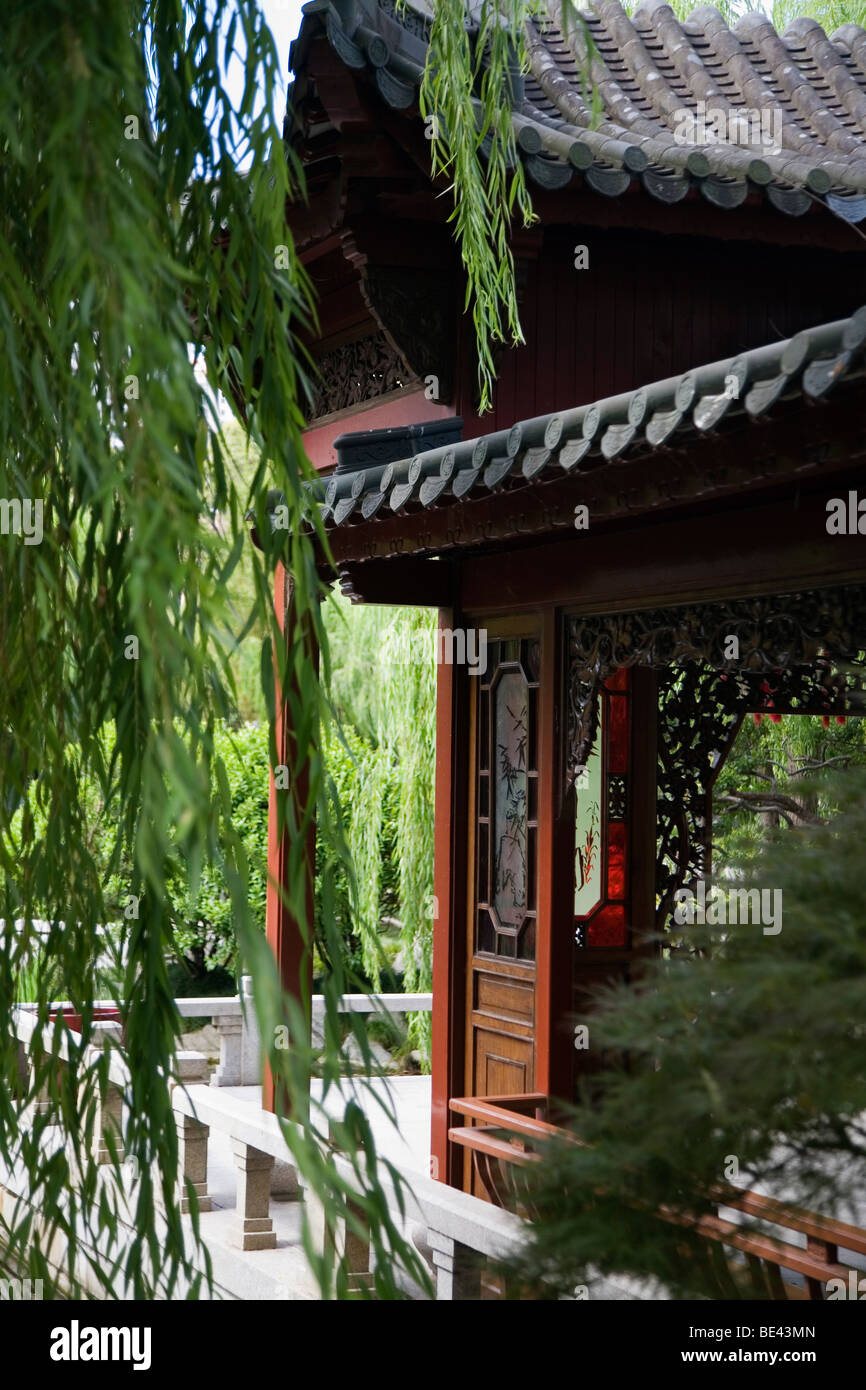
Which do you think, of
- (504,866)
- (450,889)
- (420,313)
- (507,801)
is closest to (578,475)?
(420,313)

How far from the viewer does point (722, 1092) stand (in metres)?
1.44

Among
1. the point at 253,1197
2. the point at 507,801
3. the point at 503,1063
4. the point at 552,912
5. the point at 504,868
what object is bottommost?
the point at 253,1197

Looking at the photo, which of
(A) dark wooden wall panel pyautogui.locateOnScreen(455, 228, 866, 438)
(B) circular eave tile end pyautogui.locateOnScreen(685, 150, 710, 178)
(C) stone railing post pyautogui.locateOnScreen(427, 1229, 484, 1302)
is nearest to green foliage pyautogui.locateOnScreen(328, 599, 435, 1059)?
(A) dark wooden wall panel pyautogui.locateOnScreen(455, 228, 866, 438)

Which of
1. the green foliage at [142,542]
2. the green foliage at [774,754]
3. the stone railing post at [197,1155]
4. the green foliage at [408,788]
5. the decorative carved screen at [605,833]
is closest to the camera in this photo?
the green foliage at [142,542]

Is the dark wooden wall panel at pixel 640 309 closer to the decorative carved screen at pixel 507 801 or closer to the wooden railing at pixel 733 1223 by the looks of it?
the decorative carved screen at pixel 507 801

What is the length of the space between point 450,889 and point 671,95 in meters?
2.86

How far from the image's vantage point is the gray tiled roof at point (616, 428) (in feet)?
7.46

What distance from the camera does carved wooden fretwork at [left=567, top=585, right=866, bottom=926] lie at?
3.25m

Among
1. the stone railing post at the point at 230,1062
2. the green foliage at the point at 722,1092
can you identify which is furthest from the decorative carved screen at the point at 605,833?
the green foliage at the point at 722,1092

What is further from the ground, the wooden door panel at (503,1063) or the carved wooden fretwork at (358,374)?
the carved wooden fretwork at (358,374)

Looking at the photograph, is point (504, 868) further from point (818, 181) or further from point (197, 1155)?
point (818, 181)

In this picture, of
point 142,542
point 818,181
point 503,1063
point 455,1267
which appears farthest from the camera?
point 503,1063

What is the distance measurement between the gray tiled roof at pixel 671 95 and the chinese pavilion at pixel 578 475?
0.04ft
